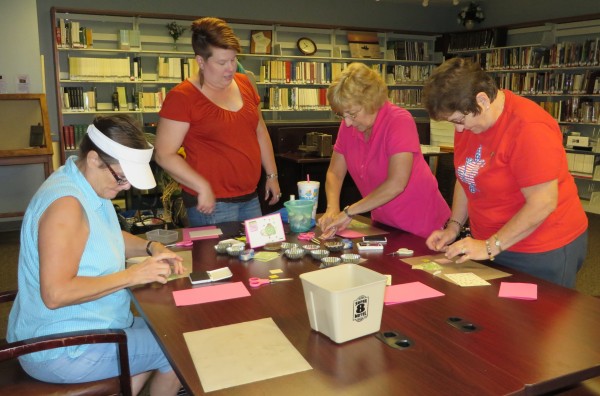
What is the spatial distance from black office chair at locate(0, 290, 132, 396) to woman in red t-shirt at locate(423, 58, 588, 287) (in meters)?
1.04

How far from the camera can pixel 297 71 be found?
770 cm

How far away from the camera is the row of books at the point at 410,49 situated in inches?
334

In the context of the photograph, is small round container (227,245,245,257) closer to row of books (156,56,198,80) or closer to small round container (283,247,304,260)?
small round container (283,247,304,260)

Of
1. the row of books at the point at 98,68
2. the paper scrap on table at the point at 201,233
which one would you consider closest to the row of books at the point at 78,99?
the row of books at the point at 98,68

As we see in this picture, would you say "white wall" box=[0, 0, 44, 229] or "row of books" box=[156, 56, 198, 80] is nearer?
"white wall" box=[0, 0, 44, 229]

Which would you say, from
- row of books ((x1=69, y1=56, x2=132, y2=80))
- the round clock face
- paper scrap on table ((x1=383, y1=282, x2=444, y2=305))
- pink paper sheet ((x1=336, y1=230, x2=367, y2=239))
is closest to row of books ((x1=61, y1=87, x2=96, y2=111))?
row of books ((x1=69, y1=56, x2=132, y2=80))

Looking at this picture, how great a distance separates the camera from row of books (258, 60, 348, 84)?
24.6ft

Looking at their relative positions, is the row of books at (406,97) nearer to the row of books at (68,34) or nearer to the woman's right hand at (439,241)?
the row of books at (68,34)

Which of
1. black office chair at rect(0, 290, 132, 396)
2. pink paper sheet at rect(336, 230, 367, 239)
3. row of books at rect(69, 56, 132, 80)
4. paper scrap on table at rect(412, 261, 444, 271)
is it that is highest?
row of books at rect(69, 56, 132, 80)

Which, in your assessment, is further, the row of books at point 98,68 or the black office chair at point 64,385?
the row of books at point 98,68

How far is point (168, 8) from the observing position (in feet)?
23.1

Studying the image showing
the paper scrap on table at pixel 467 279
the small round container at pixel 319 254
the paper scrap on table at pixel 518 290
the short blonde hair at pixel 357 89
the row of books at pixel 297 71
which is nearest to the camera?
the paper scrap on table at pixel 518 290

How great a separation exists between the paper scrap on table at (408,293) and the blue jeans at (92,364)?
2.41 ft

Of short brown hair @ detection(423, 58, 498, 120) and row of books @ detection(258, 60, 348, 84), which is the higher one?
row of books @ detection(258, 60, 348, 84)
